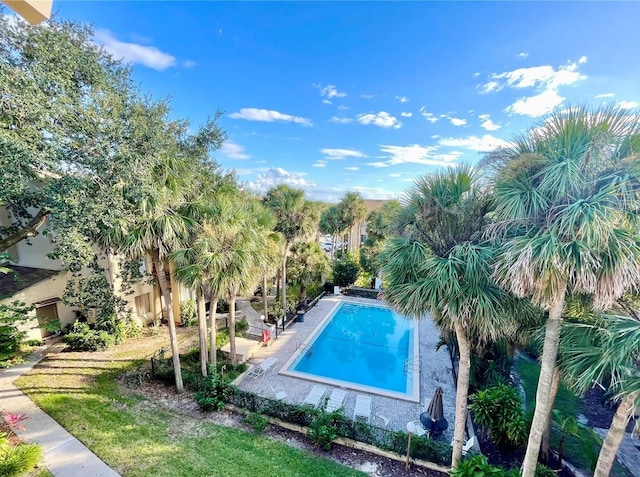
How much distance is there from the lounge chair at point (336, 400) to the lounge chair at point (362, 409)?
0.56m

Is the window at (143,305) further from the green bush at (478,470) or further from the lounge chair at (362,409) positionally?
the green bush at (478,470)

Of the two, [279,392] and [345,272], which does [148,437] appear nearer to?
[279,392]

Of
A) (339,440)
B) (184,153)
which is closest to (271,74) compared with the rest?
(184,153)

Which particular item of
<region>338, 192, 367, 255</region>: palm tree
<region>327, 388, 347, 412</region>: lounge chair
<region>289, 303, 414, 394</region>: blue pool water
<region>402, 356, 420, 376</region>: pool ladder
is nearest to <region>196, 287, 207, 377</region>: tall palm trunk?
<region>289, 303, 414, 394</region>: blue pool water

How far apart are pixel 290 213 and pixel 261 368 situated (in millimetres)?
9025

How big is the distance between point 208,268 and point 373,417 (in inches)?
318

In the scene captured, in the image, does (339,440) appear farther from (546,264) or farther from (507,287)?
(546,264)

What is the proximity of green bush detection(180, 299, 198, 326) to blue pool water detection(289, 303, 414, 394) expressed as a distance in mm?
6929

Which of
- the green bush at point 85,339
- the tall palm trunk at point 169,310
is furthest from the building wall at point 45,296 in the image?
the tall palm trunk at point 169,310

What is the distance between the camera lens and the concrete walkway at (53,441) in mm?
6715

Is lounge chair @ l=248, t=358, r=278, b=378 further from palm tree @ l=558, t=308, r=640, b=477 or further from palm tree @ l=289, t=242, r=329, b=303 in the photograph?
palm tree @ l=558, t=308, r=640, b=477

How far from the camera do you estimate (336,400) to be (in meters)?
10.7

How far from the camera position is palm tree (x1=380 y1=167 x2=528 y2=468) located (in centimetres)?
592

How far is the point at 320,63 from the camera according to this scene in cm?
1466
